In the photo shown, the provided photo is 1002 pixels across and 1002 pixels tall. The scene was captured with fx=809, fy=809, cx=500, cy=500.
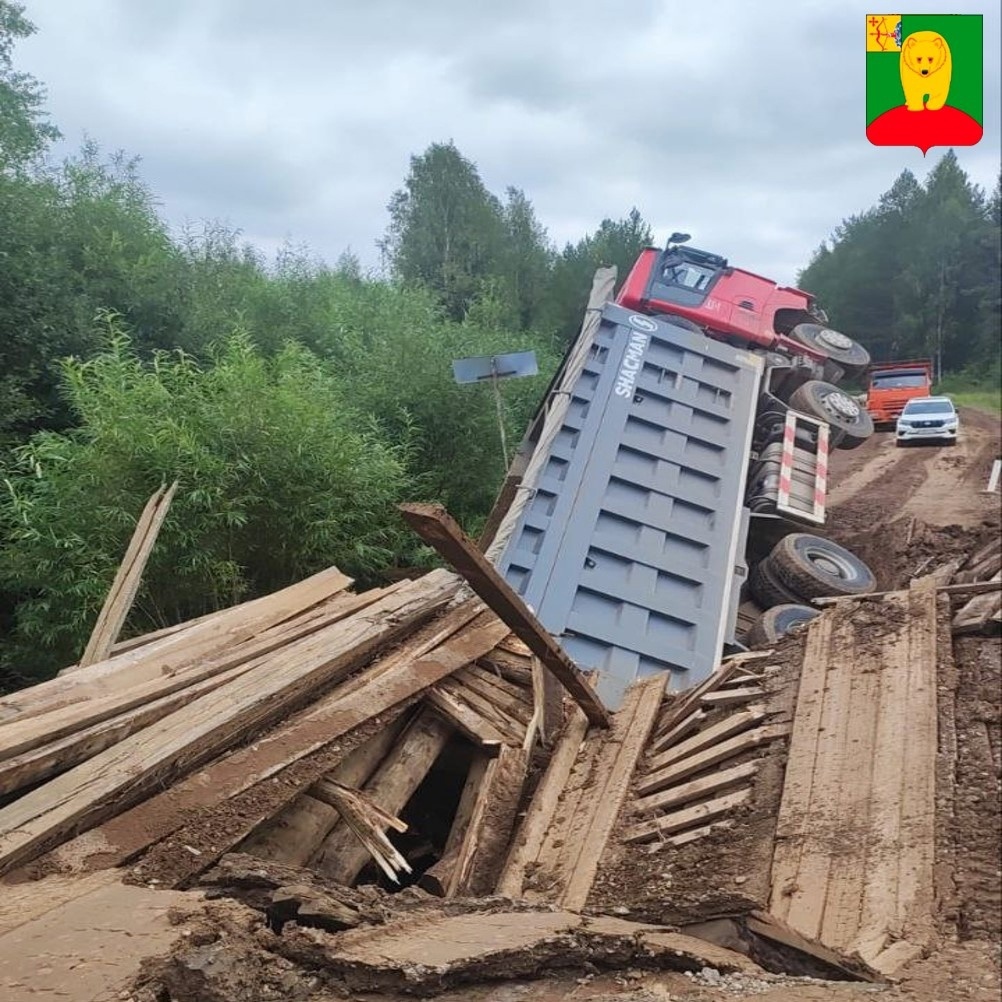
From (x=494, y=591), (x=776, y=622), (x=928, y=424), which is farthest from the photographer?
(x=928, y=424)

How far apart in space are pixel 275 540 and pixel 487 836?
12.7 ft

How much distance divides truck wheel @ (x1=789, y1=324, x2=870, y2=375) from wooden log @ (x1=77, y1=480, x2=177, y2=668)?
776cm

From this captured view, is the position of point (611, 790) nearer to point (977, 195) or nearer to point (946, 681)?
point (946, 681)

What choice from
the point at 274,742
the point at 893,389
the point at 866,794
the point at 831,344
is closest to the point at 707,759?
the point at 866,794

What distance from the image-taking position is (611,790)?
3465 mm

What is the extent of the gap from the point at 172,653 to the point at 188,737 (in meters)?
1.11

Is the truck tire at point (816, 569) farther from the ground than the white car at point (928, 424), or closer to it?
closer to it

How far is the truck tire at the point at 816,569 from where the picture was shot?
21.7 feet

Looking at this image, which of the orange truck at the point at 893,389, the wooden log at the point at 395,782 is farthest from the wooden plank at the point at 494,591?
the orange truck at the point at 893,389

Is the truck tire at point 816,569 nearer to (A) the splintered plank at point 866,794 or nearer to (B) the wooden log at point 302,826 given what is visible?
(A) the splintered plank at point 866,794

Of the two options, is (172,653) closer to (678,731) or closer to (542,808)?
(542,808)

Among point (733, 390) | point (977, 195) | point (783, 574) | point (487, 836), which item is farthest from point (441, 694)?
point (977, 195)

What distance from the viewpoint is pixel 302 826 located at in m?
3.03

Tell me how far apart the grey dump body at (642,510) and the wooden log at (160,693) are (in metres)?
1.71
